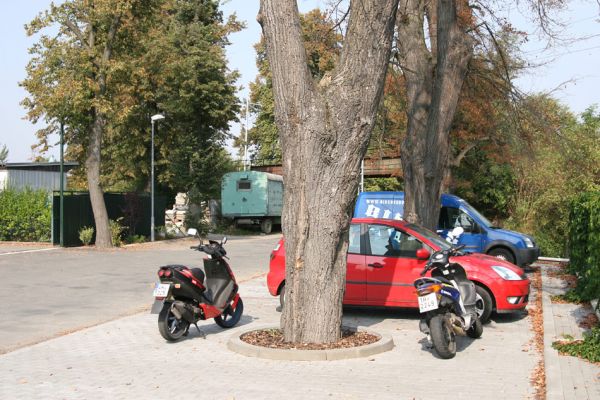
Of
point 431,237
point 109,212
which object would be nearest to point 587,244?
point 431,237

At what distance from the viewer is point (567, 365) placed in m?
7.37

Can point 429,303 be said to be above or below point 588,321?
above

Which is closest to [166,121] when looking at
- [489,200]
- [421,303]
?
[489,200]

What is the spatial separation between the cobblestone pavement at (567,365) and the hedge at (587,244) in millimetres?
550

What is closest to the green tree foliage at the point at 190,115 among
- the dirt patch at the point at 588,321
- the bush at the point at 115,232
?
the bush at the point at 115,232

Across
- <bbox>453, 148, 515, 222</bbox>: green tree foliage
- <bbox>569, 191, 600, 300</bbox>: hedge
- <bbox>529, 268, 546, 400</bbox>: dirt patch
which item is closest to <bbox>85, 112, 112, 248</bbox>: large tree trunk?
<bbox>529, 268, 546, 400</bbox>: dirt patch

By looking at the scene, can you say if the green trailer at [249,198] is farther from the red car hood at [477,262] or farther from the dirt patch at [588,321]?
the dirt patch at [588,321]

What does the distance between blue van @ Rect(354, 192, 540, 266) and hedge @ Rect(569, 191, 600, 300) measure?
240 centimetres

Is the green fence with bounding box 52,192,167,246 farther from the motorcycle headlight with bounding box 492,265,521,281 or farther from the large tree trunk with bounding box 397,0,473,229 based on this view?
the motorcycle headlight with bounding box 492,265,521,281

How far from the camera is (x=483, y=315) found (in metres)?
10.1

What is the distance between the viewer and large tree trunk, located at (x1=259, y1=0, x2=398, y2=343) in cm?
805

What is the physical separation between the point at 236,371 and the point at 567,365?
344 cm

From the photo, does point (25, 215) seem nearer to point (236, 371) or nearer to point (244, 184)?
point (244, 184)

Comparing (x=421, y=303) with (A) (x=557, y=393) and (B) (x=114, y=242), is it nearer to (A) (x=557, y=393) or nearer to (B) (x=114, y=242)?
(A) (x=557, y=393)
